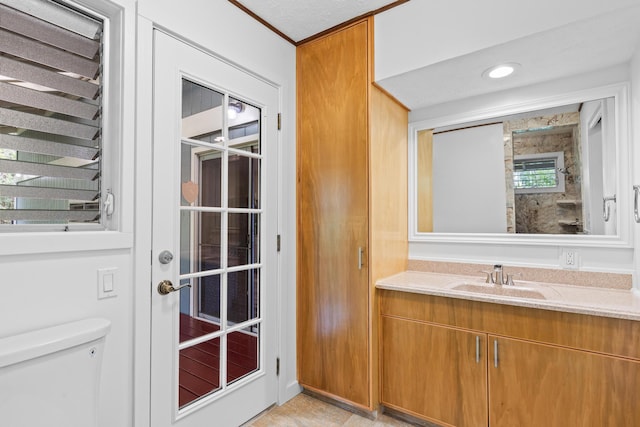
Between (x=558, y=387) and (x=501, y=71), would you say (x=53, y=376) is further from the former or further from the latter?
(x=501, y=71)

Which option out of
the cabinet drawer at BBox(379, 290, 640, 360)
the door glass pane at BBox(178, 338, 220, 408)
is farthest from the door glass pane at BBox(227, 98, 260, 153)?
the cabinet drawer at BBox(379, 290, 640, 360)

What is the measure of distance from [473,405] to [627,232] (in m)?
1.26

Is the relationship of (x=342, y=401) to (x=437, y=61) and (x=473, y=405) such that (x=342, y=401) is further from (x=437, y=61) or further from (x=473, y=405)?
(x=437, y=61)

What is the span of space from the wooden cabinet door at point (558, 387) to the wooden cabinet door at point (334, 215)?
718 millimetres

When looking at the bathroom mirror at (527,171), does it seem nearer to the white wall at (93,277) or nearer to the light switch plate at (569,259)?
the light switch plate at (569,259)

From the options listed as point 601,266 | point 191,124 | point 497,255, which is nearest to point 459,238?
point 497,255

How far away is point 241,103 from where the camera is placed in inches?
77.3

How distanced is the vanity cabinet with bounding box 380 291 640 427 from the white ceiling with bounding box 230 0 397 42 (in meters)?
1.73

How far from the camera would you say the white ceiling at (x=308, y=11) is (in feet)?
6.24

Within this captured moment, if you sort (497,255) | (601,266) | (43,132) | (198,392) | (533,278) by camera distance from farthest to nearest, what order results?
(497,255), (533,278), (601,266), (198,392), (43,132)

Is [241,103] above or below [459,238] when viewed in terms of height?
above

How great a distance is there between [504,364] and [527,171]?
1.22 meters

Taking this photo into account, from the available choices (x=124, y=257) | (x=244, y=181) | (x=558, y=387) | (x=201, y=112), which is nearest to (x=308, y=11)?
(x=201, y=112)

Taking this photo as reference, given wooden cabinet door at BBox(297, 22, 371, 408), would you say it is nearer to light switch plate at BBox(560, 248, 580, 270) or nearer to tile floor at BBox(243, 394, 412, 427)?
tile floor at BBox(243, 394, 412, 427)
